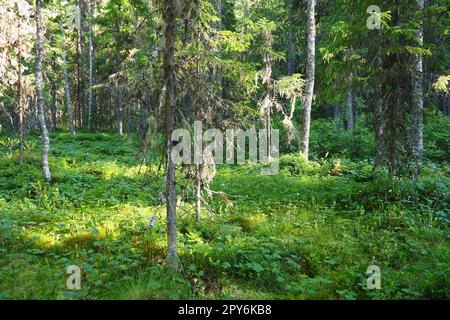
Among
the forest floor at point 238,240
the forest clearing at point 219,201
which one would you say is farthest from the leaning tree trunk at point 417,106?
the forest floor at point 238,240

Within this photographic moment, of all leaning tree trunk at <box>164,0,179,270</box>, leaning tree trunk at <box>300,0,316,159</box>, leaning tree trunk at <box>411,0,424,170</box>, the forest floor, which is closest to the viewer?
the forest floor

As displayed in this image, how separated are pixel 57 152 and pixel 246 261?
14.8 meters

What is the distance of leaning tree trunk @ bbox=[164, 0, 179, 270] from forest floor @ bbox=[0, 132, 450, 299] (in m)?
0.37

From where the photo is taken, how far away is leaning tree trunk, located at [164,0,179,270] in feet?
Answer: 17.7

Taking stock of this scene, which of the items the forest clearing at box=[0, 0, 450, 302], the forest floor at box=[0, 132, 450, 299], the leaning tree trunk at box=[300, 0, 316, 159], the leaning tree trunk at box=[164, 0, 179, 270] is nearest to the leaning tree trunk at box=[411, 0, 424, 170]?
the forest clearing at box=[0, 0, 450, 302]

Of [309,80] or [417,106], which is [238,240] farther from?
[309,80]

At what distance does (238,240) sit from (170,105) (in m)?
3.20

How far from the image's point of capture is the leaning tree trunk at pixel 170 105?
17.7 ft

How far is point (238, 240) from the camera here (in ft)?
22.8

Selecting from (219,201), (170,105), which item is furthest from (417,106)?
(170,105)

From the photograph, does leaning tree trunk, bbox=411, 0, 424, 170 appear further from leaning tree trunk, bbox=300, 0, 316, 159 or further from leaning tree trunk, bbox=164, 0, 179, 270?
leaning tree trunk, bbox=164, 0, 179, 270

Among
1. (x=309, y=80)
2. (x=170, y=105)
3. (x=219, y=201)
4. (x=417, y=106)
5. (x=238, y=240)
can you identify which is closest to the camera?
(x=170, y=105)

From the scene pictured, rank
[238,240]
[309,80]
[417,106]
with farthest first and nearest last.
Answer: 1. [309,80]
2. [417,106]
3. [238,240]
